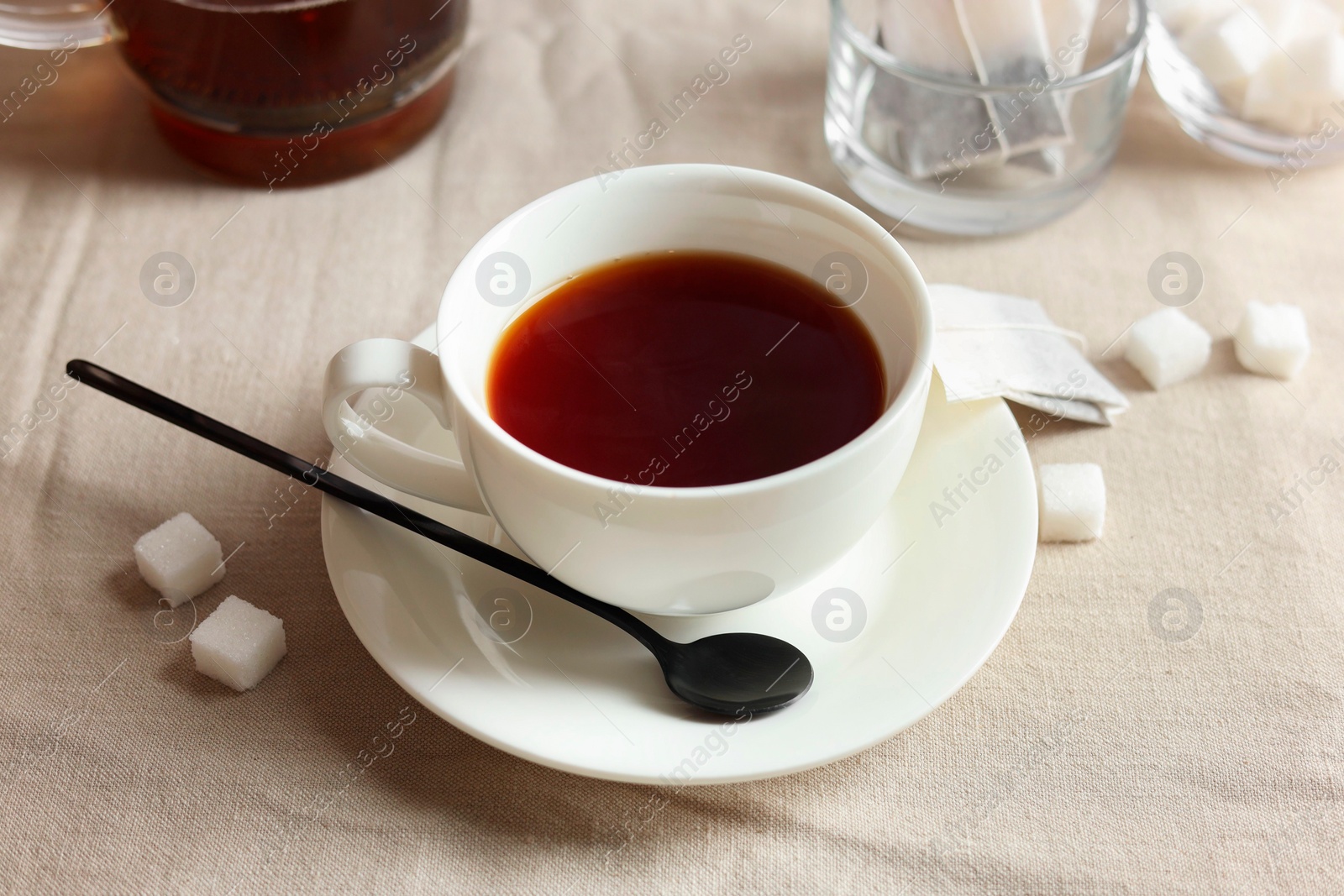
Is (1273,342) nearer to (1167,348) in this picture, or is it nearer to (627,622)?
(1167,348)

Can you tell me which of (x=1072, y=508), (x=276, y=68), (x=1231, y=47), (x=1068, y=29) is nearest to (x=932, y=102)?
(x=1068, y=29)

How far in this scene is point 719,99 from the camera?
167cm

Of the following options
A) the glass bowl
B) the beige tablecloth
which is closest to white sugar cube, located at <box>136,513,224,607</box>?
the beige tablecloth

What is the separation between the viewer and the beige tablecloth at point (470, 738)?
2.87 ft

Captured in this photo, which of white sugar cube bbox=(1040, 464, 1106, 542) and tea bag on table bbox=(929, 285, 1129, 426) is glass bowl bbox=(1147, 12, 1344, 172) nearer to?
tea bag on table bbox=(929, 285, 1129, 426)

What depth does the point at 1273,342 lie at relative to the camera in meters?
1.26

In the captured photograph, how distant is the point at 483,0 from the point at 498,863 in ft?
4.68

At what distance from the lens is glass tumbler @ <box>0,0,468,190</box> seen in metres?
1.31

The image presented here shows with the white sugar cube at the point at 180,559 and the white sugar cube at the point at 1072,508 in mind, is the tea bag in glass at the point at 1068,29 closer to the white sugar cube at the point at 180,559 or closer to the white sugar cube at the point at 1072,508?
the white sugar cube at the point at 1072,508

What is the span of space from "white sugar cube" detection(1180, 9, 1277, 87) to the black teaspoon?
3.69ft

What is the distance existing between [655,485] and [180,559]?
0.50m

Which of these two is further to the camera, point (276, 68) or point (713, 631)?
point (276, 68)

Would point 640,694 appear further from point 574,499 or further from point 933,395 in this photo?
point 933,395

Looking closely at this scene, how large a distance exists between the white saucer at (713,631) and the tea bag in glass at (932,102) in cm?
54
